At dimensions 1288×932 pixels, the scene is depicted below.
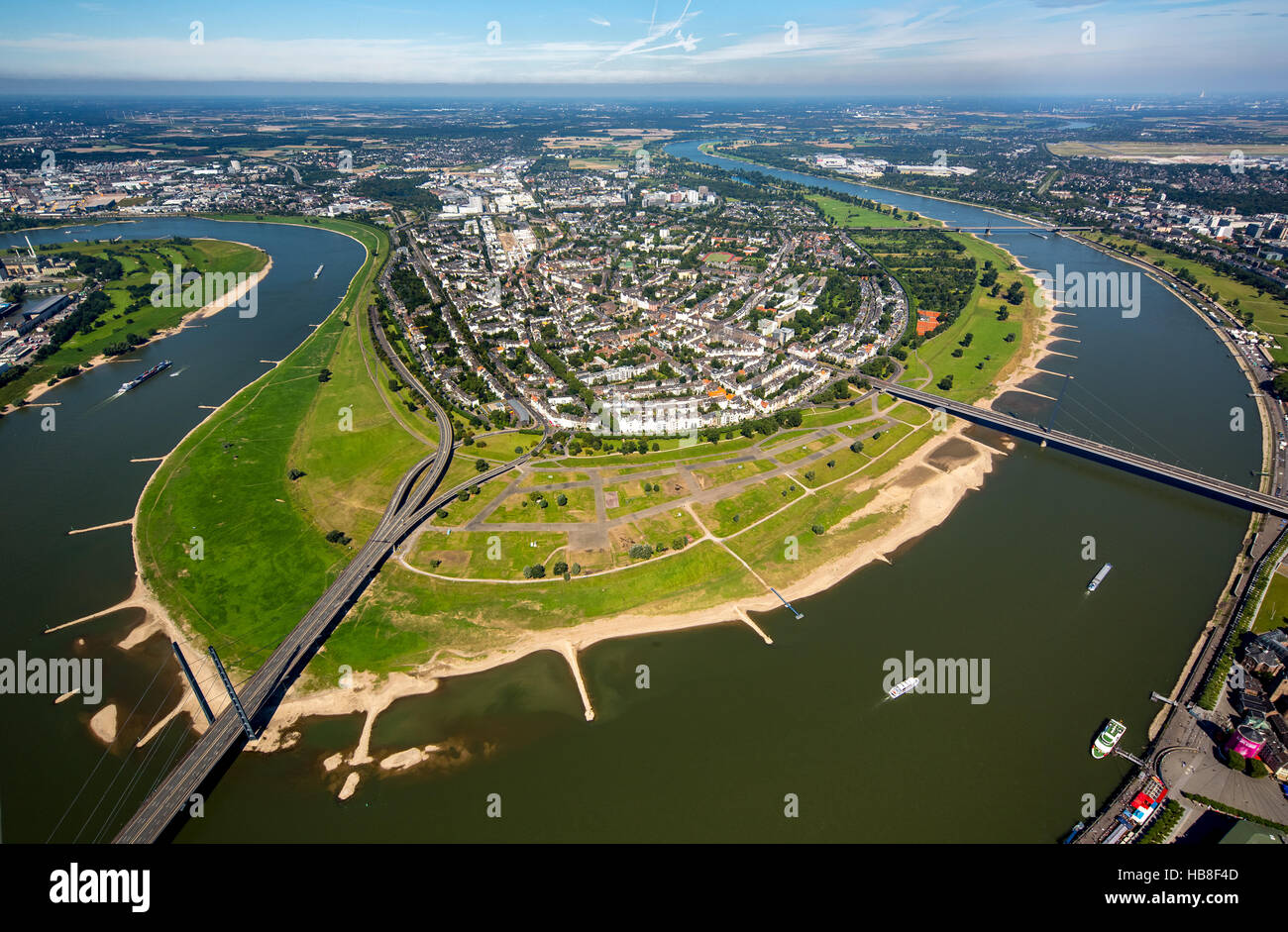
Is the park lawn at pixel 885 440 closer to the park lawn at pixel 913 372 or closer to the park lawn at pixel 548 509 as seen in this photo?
the park lawn at pixel 913 372

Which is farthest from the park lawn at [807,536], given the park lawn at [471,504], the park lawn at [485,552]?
the park lawn at [471,504]

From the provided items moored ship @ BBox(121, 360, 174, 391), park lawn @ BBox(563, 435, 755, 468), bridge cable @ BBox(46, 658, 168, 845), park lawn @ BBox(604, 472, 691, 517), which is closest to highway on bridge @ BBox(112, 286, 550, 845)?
bridge cable @ BBox(46, 658, 168, 845)

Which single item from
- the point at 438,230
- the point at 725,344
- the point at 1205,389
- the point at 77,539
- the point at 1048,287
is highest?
the point at 438,230

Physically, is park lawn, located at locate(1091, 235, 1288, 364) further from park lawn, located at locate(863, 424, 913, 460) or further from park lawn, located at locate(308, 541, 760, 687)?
park lawn, located at locate(308, 541, 760, 687)

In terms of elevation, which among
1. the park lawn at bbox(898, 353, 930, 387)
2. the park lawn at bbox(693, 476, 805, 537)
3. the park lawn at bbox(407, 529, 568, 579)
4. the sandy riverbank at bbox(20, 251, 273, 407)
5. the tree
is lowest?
the park lawn at bbox(407, 529, 568, 579)

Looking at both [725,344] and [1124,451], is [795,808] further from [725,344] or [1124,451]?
[725,344]
